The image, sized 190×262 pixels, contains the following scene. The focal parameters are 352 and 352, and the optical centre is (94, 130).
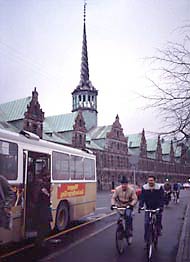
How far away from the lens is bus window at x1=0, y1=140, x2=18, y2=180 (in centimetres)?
859

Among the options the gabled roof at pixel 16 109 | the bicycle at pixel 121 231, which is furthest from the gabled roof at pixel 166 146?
the gabled roof at pixel 16 109

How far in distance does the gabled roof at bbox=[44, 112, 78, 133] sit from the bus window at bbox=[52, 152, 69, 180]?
5422cm

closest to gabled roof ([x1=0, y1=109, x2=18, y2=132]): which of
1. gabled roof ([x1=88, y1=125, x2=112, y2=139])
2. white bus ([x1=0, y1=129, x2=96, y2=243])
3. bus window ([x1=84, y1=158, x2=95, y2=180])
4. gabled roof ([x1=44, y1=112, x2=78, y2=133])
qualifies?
gabled roof ([x1=44, y1=112, x2=78, y2=133])

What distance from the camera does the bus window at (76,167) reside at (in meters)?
13.4

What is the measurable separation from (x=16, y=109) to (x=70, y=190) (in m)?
44.8

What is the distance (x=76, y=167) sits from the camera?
1389 cm

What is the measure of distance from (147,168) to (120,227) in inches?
3717

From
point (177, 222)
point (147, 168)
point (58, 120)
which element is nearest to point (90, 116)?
point (58, 120)

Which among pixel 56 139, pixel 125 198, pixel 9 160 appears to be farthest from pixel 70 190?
pixel 56 139

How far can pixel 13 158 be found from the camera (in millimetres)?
9086

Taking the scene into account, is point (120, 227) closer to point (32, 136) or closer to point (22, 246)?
point (22, 246)

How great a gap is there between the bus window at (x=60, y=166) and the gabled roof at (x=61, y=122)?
54225 millimetres

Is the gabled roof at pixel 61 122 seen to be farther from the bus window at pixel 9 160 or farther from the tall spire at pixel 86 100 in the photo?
the bus window at pixel 9 160

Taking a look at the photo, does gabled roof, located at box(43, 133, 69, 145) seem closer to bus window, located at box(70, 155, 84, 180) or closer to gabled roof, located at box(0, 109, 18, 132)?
gabled roof, located at box(0, 109, 18, 132)
